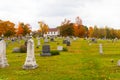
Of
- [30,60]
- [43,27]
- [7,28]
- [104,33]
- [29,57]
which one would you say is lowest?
[30,60]

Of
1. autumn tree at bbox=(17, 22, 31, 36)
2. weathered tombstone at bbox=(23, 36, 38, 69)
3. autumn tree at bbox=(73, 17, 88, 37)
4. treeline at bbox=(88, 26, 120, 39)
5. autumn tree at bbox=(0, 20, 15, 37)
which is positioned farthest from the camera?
treeline at bbox=(88, 26, 120, 39)

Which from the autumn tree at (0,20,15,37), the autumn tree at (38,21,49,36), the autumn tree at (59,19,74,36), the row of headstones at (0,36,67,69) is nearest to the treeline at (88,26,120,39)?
the autumn tree at (38,21,49,36)

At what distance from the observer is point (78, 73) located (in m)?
17.8

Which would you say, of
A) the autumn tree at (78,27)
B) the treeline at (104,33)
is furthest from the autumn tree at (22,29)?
the treeline at (104,33)

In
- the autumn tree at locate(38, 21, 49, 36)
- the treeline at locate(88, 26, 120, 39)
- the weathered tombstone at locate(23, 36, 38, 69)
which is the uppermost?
the autumn tree at locate(38, 21, 49, 36)

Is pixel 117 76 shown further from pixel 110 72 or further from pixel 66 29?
pixel 66 29

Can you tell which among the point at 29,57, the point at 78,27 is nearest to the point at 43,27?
the point at 78,27

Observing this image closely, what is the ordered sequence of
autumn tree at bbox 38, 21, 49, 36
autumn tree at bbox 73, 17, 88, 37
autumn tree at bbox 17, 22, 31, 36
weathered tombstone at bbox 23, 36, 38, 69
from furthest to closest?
1. autumn tree at bbox 38, 21, 49, 36
2. autumn tree at bbox 17, 22, 31, 36
3. autumn tree at bbox 73, 17, 88, 37
4. weathered tombstone at bbox 23, 36, 38, 69

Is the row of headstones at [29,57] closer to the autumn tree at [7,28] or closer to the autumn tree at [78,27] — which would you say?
the autumn tree at [7,28]

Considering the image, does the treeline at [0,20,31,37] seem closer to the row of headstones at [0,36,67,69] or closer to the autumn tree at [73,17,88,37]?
the autumn tree at [73,17,88,37]

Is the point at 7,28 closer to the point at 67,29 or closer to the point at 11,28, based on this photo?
the point at 11,28

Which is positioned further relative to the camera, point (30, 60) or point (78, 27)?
point (78, 27)

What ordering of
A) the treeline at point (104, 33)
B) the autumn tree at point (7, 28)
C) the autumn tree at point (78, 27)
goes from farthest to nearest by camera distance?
the treeline at point (104, 33) < the autumn tree at point (78, 27) < the autumn tree at point (7, 28)

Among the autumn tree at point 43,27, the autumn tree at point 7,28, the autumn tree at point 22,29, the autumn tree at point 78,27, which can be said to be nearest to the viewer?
the autumn tree at point 7,28
